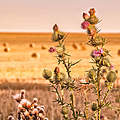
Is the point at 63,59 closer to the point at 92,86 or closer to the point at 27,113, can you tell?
the point at 92,86

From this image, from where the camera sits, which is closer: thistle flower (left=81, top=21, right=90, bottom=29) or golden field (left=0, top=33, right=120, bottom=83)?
thistle flower (left=81, top=21, right=90, bottom=29)

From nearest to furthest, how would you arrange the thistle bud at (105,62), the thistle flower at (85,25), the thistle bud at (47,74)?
1. the thistle flower at (85,25)
2. the thistle bud at (105,62)
3. the thistle bud at (47,74)

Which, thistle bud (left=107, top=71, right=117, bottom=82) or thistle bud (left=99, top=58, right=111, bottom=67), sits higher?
thistle bud (left=99, top=58, right=111, bottom=67)

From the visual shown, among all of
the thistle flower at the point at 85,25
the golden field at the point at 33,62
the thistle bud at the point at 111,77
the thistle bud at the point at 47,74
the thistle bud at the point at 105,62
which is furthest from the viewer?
the golden field at the point at 33,62

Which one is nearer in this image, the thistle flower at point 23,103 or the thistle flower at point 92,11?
the thistle flower at point 92,11

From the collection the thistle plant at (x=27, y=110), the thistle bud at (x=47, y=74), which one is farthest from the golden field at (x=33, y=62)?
the thistle plant at (x=27, y=110)

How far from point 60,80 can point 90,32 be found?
449 millimetres

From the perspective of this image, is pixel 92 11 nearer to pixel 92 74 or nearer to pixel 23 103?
pixel 92 74

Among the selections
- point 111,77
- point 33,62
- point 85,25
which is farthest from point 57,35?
point 33,62

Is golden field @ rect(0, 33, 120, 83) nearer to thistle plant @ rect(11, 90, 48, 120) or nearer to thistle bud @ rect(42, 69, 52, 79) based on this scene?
thistle bud @ rect(42, 69, 52, 79)

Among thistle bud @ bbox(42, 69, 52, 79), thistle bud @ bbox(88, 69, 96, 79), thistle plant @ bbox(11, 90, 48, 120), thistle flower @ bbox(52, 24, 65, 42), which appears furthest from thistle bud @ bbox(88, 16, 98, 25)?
thistle plant @ bbox(11, 90, 48, 120)

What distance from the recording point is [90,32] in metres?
1.88

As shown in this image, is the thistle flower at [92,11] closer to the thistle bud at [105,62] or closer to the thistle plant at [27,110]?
the thistle bud at [105,62]

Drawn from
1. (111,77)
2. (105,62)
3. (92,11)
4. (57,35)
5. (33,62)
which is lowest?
(33,62)
